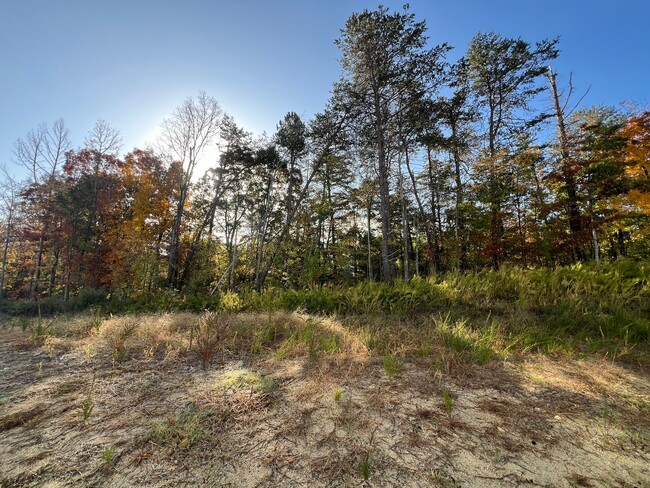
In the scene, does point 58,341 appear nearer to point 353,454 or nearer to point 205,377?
point 205,377

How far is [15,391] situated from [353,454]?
10.4ft

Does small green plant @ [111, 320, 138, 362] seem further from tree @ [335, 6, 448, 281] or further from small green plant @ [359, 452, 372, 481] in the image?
tree @ [335, 6, 448, 281]

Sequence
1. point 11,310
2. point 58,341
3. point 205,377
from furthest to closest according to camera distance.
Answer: point 11,310, point 58,341, point 205,377

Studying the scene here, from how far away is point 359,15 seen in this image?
8648 mm

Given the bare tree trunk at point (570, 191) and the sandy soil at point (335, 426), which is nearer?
the sandy soil at point (335, 426)

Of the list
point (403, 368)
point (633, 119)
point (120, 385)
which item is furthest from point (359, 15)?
point (120, 385)

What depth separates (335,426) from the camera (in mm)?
1779

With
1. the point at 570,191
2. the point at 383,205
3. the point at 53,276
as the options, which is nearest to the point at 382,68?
the point at 383,205

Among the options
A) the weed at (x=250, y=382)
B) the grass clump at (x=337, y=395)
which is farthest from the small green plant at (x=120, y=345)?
the grass clump at (x=337, y=395)

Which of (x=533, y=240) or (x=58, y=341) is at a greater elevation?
(x=533, y=240)

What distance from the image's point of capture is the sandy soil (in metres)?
1.40

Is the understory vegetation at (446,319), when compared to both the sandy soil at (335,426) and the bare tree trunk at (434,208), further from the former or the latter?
the bare tree trunk at (434,208)

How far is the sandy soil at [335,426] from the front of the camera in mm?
1398

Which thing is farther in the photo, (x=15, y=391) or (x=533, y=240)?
(x=533, y=240)
